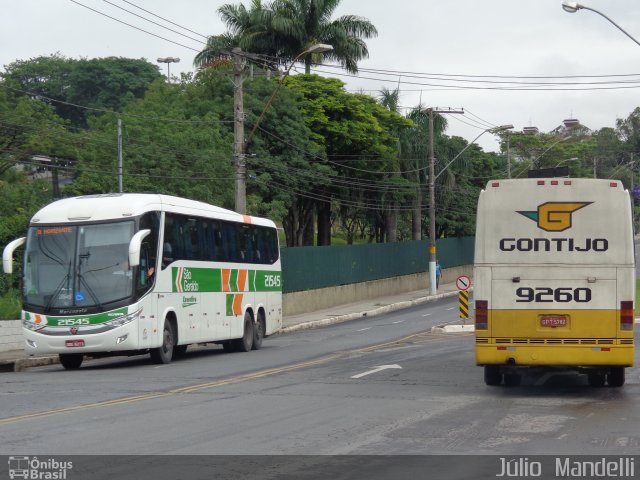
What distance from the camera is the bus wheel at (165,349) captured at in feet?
76.1

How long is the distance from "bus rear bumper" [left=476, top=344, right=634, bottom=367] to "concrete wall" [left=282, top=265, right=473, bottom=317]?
3160cm

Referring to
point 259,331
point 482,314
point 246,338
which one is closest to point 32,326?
point 246,338

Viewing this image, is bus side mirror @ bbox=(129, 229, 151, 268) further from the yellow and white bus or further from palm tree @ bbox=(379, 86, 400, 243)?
palm tree @ bbox=(379, 86, 400, 243)

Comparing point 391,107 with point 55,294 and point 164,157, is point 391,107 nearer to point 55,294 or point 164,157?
point 164,157

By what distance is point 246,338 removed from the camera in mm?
28969

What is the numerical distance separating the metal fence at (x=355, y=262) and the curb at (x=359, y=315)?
124 inches

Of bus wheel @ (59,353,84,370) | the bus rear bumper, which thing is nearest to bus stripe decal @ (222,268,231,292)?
bus wheel @ (59,353,84,370)

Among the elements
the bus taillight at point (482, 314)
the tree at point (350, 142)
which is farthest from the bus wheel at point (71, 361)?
the tree at point (350, 142)

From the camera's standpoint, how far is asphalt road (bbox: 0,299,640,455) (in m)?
11.0

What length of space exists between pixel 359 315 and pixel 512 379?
97.1 feet

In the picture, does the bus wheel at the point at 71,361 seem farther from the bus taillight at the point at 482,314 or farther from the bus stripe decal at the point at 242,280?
the bus taillight at the point at 482,314

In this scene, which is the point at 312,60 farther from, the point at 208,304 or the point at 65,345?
the point at 65,345

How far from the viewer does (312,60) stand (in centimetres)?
6175
